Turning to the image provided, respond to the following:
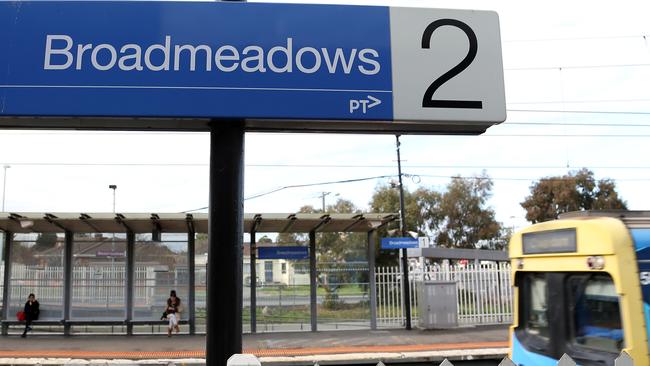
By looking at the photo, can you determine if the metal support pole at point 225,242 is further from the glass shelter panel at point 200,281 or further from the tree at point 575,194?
the tree at point 575,194

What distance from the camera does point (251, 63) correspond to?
3018 millimetres

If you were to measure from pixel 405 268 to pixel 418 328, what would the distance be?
2.02 metres

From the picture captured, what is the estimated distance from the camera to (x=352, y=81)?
306cm

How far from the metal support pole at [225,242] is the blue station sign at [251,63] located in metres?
0.19

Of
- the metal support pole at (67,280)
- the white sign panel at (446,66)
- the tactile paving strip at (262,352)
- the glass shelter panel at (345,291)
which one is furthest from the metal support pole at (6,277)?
the white sign panel at (446,66)

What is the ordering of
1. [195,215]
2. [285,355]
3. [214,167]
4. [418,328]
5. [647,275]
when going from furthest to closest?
[418,328]
[195,215]
[285,355]
[647,275]
[214,167]

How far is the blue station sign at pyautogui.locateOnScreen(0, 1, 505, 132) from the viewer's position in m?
2.94

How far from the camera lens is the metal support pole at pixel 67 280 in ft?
56.1

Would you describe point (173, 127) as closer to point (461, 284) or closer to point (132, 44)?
point (132, 44)

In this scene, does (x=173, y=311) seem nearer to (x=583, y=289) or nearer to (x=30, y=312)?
(x=30, y=312)

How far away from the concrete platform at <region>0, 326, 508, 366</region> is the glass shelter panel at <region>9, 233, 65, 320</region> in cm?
98

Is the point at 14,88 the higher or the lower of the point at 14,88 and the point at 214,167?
the higher

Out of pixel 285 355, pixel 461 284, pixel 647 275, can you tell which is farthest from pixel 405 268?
pixel 647 275

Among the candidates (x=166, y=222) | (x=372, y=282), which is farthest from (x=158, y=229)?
(x=372, y=282)
